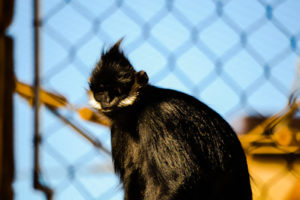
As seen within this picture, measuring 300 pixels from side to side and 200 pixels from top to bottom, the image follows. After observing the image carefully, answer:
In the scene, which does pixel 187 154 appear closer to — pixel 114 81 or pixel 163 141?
pixel 163 141

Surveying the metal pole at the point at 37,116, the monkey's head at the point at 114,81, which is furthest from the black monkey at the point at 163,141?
the metal pole at the point at 37,116

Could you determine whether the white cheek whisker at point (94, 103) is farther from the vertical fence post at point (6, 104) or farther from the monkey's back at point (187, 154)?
the vertical fence post at point (6, 104)

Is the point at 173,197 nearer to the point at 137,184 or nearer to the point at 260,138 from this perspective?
the point at 137,184

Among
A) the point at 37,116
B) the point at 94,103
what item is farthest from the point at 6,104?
the point at 94,103

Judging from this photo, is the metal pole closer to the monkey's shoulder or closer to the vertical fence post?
the vertical fence post

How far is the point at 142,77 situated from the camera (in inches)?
39.7

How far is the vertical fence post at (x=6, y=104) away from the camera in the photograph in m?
0.53

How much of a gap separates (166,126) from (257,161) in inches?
30.6

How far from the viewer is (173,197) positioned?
33.7 inches

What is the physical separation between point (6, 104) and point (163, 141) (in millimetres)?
419

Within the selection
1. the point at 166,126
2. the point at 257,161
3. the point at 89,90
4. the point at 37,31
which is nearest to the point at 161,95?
the point at 166,126

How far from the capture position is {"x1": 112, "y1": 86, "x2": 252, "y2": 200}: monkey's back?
2.79 feet

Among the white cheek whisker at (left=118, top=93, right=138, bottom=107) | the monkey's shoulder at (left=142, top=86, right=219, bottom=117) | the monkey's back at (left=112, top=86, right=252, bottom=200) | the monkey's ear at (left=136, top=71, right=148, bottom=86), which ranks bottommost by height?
the monkey's back at (left=112, top=86, right=252, bottom=200)

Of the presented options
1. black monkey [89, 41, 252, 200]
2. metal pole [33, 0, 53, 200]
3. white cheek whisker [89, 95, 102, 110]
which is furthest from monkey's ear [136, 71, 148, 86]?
metal pole [33, 0, 53, 200]
